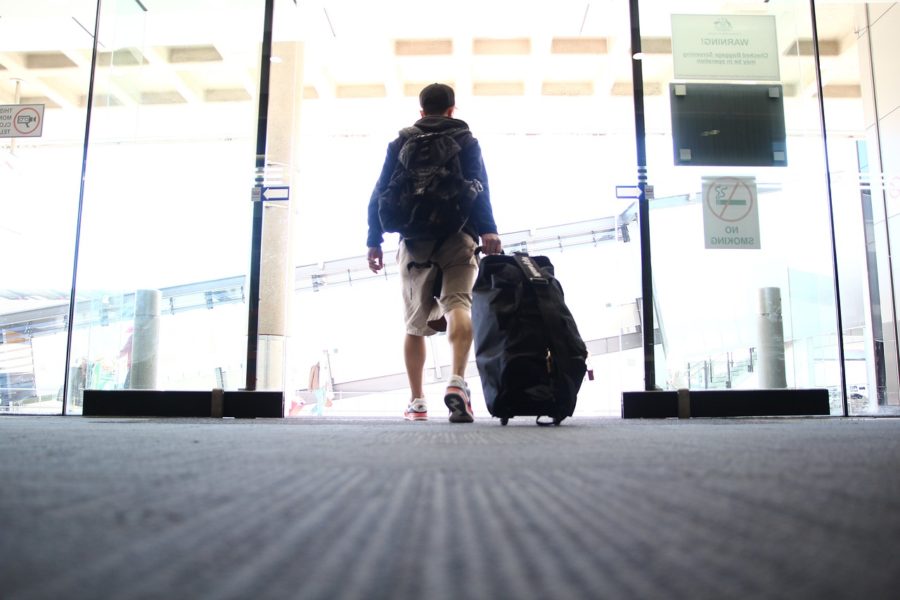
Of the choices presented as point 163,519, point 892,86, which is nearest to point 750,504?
point 163,519

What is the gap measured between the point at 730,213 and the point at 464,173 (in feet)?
4.88

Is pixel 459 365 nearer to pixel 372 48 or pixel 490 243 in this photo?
pixel 490 243

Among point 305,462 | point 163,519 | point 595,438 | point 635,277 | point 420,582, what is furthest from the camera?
point 635,277

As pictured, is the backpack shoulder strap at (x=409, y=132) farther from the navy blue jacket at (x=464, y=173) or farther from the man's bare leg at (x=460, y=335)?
the man's bare leg at (x=460, y=335)

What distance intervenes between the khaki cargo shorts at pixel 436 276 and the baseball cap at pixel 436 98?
0.51 m

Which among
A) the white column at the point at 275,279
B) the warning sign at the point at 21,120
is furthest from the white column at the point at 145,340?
the warning sign at the point at 21,120

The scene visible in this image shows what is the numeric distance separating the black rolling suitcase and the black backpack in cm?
37

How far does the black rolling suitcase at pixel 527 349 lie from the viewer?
1.77m

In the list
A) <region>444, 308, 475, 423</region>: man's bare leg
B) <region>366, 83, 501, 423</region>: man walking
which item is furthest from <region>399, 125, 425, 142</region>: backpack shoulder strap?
<region>444, 308, 475, 423</region>: man's bare leg

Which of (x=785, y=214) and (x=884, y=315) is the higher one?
(x=785, y=214)

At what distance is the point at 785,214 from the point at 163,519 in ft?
10.7

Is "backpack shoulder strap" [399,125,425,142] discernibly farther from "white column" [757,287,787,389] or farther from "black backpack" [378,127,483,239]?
"white column" [757,287,787,389]

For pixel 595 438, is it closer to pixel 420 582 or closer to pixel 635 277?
pixel 420 582

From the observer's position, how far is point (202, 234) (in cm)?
353
